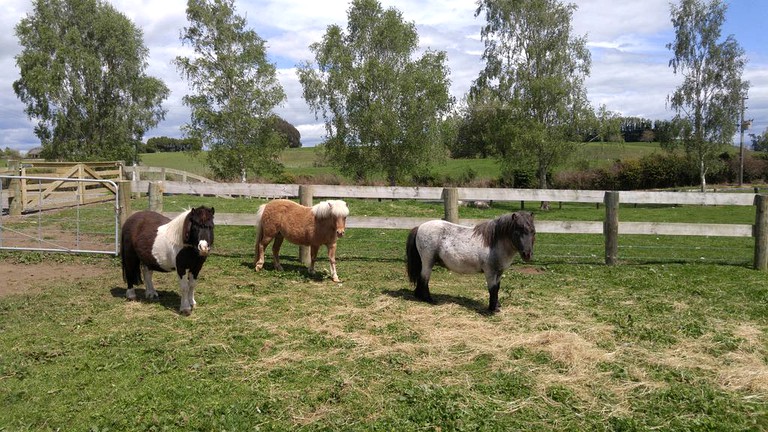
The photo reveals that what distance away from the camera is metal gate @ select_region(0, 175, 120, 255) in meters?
9.43

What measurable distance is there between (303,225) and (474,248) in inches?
114

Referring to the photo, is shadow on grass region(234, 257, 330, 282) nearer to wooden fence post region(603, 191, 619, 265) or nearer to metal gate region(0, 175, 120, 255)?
metal gate region(0, 175, 120, 255)

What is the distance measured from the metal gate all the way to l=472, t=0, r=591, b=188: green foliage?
19993 mm

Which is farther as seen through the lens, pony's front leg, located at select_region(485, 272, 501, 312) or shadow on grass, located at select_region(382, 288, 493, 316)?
shadow on grass, located at select_region(382, 288, 493, 316)

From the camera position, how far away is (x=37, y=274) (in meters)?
7.94

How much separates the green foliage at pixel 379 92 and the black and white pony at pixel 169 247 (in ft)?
70.5

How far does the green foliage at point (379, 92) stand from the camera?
27562 millimetres

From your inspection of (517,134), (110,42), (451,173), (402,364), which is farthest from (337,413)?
(451,173)

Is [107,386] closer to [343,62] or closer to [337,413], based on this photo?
Result: [337,413]

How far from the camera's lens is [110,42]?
29.8 m

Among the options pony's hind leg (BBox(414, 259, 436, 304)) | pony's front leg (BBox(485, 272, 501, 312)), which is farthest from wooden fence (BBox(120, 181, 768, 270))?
pony's front leg (BBox(485, 272, 501, 312))

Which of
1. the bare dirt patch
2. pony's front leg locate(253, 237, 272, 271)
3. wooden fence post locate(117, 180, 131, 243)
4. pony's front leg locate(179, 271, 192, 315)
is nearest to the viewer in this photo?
pony's front leg locate(179, 271, 192, 315)

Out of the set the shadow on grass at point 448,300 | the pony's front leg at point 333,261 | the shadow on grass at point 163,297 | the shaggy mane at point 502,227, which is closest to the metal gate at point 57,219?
the shadow on grass at point 163,297

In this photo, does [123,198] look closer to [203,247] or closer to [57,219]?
[203,247]
